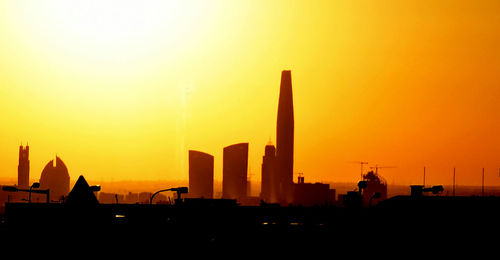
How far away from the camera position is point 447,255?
289ft

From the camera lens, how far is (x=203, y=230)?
9950 centimetres

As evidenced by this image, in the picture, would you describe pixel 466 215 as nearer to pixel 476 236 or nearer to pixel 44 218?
pixel 476 236

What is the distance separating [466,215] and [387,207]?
1053 cm

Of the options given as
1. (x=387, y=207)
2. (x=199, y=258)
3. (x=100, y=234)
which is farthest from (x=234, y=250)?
(x=387, y=207)

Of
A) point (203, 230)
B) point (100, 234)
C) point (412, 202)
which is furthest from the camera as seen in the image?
point (412, 202)

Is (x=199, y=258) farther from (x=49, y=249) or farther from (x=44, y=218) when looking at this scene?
(x=44, y=218)

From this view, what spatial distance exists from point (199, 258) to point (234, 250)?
12.0 ft

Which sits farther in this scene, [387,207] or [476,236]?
[387,207]

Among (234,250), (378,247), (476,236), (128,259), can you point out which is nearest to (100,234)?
(128,259)

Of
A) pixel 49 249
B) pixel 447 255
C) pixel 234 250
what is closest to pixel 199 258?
pixel 234 250

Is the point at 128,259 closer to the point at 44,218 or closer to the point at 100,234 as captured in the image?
the point at 100,234

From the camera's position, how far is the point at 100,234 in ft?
289

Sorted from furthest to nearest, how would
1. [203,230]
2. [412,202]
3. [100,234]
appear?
[412,202], [203,230], [100,234]

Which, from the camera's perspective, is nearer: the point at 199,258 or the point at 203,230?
the point at 199,258
